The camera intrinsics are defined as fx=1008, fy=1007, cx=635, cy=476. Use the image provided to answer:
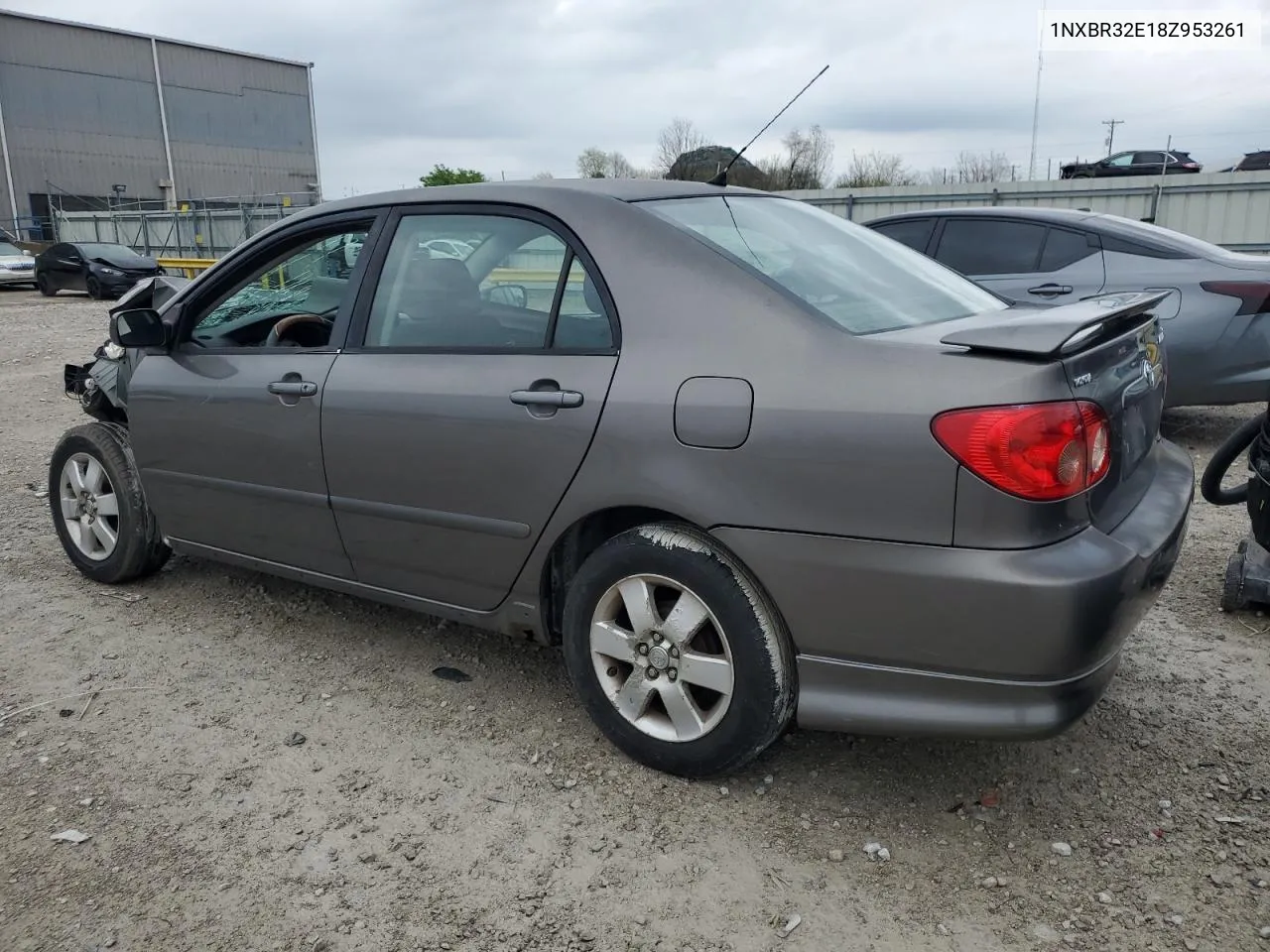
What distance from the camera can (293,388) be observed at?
10.9 feet

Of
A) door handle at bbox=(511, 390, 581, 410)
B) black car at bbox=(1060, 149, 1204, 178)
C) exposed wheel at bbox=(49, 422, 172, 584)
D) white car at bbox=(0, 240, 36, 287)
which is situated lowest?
exposed wheel at bbox=(49, 422, 172, 584)

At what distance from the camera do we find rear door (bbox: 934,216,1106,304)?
625 centimetres

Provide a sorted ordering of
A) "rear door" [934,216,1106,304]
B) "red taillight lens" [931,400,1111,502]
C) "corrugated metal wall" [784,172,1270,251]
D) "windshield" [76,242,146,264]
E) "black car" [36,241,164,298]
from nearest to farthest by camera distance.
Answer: "red taillight lens" [931,400,1111,502]
"rear door" [934,216,1106,304]
"corrugated metal wall" [784,172,1270,251]
"black car" [36,241,164,298]
"windshield" [76,242,146,264]

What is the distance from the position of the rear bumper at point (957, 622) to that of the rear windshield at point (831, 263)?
1.99 ft

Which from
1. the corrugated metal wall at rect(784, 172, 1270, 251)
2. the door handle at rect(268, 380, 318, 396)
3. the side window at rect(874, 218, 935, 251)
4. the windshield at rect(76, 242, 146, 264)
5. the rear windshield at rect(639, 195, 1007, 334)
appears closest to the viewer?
the rear windshield at rect(639, 195, 1007, 334)

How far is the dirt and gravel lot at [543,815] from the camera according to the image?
7.37ft

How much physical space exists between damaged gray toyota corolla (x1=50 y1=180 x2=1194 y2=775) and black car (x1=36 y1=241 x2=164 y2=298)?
20.0 metres

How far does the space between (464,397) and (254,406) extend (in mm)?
982

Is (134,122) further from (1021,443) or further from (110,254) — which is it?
(1021,443)

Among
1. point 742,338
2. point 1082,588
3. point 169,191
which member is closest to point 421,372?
point 742,338

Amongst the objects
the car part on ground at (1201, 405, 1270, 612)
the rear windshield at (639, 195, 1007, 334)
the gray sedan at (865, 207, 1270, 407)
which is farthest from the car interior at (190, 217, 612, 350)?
the gray sedan at (865, 207, 1270, 407)

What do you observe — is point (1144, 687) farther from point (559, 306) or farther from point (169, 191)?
point (169, 191)

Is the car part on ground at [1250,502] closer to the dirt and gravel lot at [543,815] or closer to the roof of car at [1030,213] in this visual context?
the dirt and gravel lot at [543,815]

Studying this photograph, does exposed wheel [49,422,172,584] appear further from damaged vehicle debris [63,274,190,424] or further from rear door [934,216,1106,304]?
rear door [934,216,1106,304]
